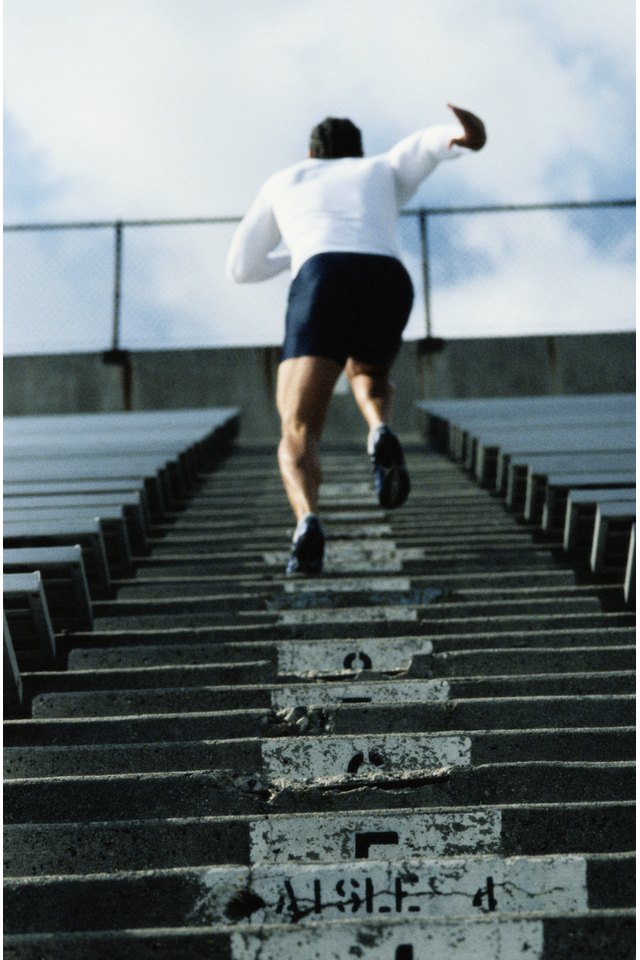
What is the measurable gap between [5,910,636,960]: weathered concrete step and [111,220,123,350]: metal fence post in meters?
6.87

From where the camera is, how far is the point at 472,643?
290cm

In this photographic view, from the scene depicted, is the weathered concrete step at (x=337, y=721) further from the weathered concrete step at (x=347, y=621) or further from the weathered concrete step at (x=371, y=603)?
the weathered concrete step at (x=371, y=603)

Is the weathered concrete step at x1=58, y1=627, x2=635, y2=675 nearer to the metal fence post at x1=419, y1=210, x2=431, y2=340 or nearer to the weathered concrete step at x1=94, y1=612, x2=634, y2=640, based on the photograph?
the weathered concrete step at x1=94, y1=612, x2=634, y2=640

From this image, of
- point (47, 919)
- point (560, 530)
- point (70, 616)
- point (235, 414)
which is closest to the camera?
point (47, 919)

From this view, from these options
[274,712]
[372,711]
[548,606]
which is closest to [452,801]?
[372,711]

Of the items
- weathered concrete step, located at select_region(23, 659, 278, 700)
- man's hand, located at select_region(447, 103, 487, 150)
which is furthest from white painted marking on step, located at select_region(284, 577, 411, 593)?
man's hand, located at select_region(447, 103, 487, 150)

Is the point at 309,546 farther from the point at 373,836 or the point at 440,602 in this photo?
the point at 373,836

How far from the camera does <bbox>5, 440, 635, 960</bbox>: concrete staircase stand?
174 centimetres

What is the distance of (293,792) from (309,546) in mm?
1265

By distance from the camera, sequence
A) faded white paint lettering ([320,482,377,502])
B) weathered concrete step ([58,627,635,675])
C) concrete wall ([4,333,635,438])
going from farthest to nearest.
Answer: concrete wall ([4,333,635,438])
faded white paint lettering ([320,482,377,502])
weathered concrete step ([58,627,635,675])

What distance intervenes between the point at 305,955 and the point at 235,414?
579 centimetres

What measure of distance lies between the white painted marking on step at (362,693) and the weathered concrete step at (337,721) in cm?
10

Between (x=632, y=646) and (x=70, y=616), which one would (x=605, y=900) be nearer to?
(x=632, y=646)

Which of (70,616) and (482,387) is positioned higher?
(482,387)
